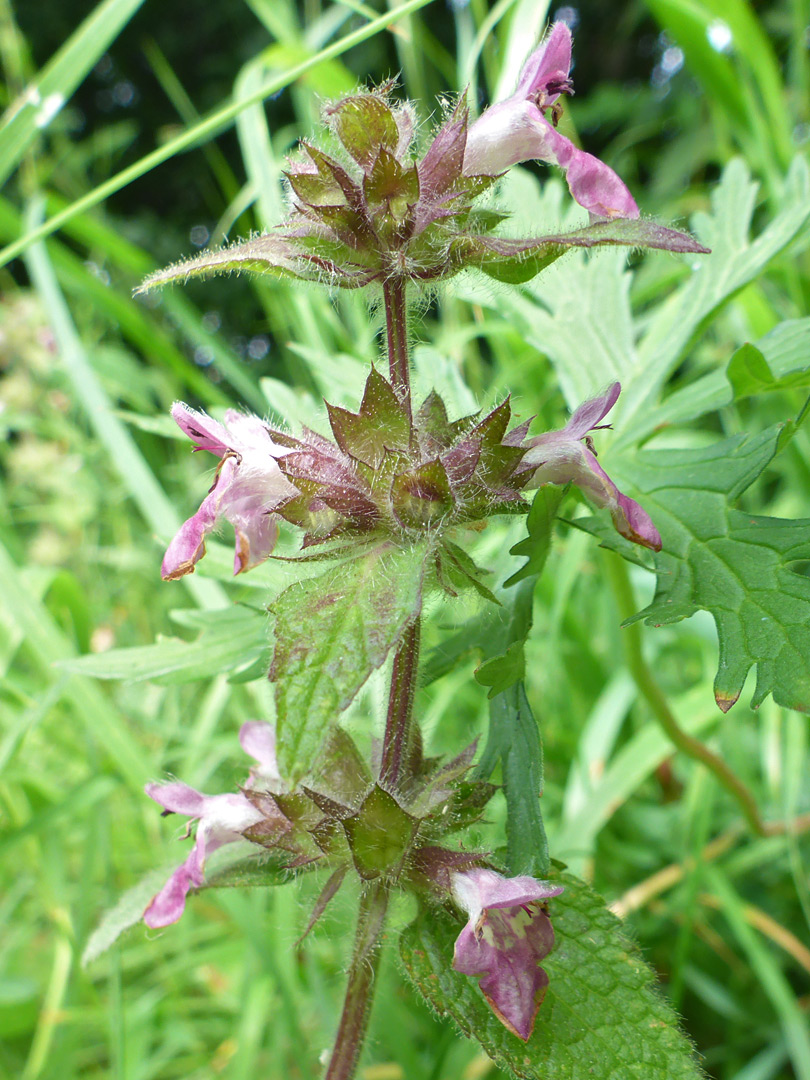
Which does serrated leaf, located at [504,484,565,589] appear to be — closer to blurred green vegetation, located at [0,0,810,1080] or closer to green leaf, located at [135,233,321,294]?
blurred green vegetation, located at [0,0,810,1080]

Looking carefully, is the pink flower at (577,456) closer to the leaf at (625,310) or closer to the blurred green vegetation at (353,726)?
the blurred green vegetation at (353,726)

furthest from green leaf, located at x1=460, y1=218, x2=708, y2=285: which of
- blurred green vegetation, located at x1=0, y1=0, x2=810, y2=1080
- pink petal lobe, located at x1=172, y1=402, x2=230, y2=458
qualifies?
pink petal lobe, located at x1=172, y1=402, x2=230, y2=458

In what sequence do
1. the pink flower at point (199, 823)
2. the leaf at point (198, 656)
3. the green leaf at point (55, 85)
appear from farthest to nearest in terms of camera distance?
the green leaf at point (55, 85), the leaf at point (198, 656), the pink flower at point (199, 823)

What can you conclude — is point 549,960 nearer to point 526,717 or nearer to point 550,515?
point 526,717

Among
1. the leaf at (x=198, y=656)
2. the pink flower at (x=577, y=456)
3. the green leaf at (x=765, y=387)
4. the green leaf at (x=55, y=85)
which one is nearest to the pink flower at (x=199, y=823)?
the leaf at (x=198, y=656)

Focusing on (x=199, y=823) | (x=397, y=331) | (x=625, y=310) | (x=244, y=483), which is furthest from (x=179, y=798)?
(x=625, y=310)

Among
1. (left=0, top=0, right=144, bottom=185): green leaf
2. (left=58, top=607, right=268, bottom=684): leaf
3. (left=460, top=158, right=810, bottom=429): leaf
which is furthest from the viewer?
(left=0, top=0, right=144, bottom=185): green leaf

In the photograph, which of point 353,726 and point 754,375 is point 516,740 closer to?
point 353,726
